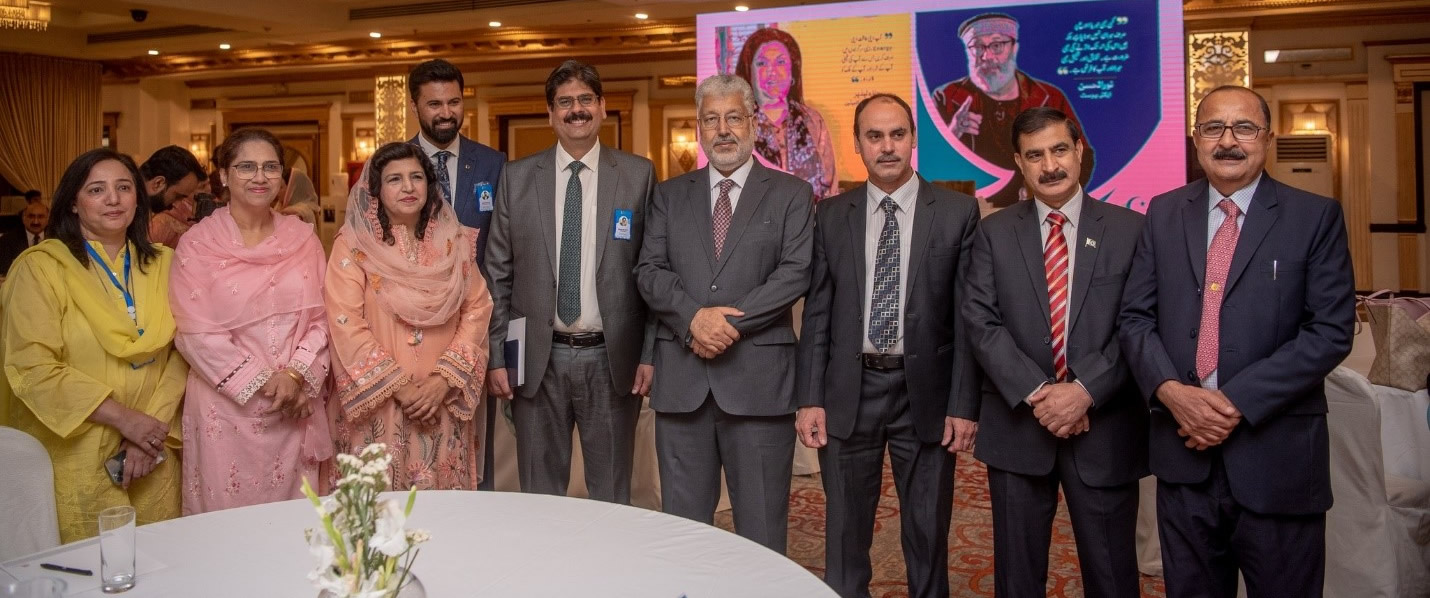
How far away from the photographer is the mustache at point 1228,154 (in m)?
2.51

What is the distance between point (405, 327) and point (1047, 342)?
1.84 metres

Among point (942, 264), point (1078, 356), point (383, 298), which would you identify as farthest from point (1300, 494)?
point (383, 298)

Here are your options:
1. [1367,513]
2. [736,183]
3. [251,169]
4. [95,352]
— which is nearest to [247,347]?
[95,352]

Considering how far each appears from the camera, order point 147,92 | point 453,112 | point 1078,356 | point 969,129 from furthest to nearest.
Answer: point 147,92, point 969,129, point 453,112, point 1078,356

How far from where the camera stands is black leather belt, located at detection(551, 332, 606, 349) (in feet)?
10.9

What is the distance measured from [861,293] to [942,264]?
0.25 meters

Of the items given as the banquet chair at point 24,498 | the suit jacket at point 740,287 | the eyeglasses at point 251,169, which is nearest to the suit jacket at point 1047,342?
the suit jacket at point 740,287

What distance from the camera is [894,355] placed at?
3.05m

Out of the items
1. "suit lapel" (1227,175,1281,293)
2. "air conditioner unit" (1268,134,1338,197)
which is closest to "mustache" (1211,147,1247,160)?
"suit lapel" (1227,175,1281,293)

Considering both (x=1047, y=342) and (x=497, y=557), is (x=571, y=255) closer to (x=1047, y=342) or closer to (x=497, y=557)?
(x=1047, y=342)

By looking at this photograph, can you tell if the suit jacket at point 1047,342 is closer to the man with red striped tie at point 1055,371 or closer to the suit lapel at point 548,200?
the man with red striped tie at point 1055,371

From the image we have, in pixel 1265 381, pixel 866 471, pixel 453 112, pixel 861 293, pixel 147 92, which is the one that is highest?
pixel 147 92

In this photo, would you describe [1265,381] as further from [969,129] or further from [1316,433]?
[969,129]

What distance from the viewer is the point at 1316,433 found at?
2498 millimetres
